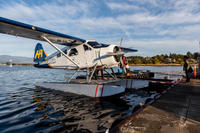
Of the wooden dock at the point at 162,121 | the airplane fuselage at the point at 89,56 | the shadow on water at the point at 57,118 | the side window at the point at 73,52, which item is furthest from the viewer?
the side window at the point at 73,52

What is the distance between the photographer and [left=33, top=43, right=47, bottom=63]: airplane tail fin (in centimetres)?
1086

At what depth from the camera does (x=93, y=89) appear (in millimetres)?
6969

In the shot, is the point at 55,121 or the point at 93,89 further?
the point at 93,89

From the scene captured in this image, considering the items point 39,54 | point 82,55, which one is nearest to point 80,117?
point 82,55

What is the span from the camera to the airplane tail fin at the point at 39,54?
10.9 metres

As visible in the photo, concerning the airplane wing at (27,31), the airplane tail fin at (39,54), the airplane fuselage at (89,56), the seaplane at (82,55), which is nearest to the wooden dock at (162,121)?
the seaplane at (82,55)

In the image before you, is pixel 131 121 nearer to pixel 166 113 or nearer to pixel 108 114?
pixel 166 113

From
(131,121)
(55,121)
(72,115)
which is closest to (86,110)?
(72,115)

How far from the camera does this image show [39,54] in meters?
11.2

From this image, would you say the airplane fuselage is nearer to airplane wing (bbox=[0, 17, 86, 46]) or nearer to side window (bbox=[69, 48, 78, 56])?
side window (bbox=[69, 48, 78, 56])

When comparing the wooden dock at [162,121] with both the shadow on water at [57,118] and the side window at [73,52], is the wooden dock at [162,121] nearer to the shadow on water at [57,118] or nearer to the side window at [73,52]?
the shadow on water at [57,118]

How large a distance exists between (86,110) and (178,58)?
408ft

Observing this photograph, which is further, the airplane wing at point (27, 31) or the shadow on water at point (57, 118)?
the airplane wing at point (27, 31)

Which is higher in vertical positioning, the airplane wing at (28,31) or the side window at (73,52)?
the airplane wing at (28,31)
